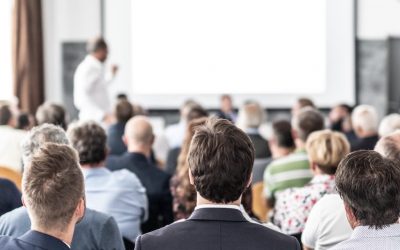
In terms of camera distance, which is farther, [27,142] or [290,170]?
[290,170]

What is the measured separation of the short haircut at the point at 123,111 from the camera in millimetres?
5895

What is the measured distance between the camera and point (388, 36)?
9305mm

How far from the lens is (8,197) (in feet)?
10.5

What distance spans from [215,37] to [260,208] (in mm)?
5468

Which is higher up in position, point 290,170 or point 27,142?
point 27,142

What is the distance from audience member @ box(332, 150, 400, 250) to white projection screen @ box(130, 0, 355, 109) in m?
7.37

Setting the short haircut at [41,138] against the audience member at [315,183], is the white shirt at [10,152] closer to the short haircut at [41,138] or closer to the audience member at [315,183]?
the short haircut at [41,138]

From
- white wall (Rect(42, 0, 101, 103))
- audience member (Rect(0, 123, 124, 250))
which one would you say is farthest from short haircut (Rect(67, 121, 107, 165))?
white wall (Rect(42, 0, 101, 103))

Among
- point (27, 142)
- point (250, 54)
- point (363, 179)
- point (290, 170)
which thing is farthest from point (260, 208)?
point (250, 54)

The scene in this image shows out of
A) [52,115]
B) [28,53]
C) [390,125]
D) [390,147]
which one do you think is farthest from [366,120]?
[28,53]

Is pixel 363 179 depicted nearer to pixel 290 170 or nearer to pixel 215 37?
pixel 290 170

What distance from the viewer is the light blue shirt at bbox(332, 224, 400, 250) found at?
2070mm

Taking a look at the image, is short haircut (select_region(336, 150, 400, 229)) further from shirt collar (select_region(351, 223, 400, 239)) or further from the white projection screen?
the white projection screen

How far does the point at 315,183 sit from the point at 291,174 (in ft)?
2.39
